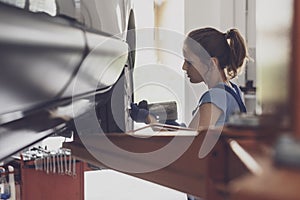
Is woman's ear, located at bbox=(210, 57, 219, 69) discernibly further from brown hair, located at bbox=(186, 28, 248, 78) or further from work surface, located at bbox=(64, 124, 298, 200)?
work surface, located at bbox=(64, 124, 298, 200)

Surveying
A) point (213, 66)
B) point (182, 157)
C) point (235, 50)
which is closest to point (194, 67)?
point (213, 66)

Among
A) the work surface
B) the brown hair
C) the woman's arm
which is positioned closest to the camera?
the work surface

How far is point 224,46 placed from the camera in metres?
1.42

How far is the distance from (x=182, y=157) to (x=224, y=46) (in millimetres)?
1073

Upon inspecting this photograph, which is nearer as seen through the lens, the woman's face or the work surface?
the work surface

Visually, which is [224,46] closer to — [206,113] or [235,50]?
[235,50]

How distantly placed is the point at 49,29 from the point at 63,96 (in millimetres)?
134

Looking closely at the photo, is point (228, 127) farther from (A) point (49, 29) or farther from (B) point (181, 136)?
(A) point (49, 29)

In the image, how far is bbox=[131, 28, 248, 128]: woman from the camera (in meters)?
1.30

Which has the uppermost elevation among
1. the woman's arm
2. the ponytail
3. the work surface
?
the ponytail

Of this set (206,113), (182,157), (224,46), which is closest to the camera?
(182,157)

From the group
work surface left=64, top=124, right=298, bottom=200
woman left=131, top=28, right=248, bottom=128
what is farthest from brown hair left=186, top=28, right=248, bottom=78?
work surface left=64, top=124, right=298, bottom=200

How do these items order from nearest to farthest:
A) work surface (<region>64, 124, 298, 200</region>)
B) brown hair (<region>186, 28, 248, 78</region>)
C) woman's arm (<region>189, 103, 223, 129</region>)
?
work surface (<region>64, 124, 298, 200</region>), woman's arm (<region>189, 103, 223, 129</region>), brown hair (<region>186, 28, 248, 78</region>)

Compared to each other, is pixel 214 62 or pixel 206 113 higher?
pixel 214 62
